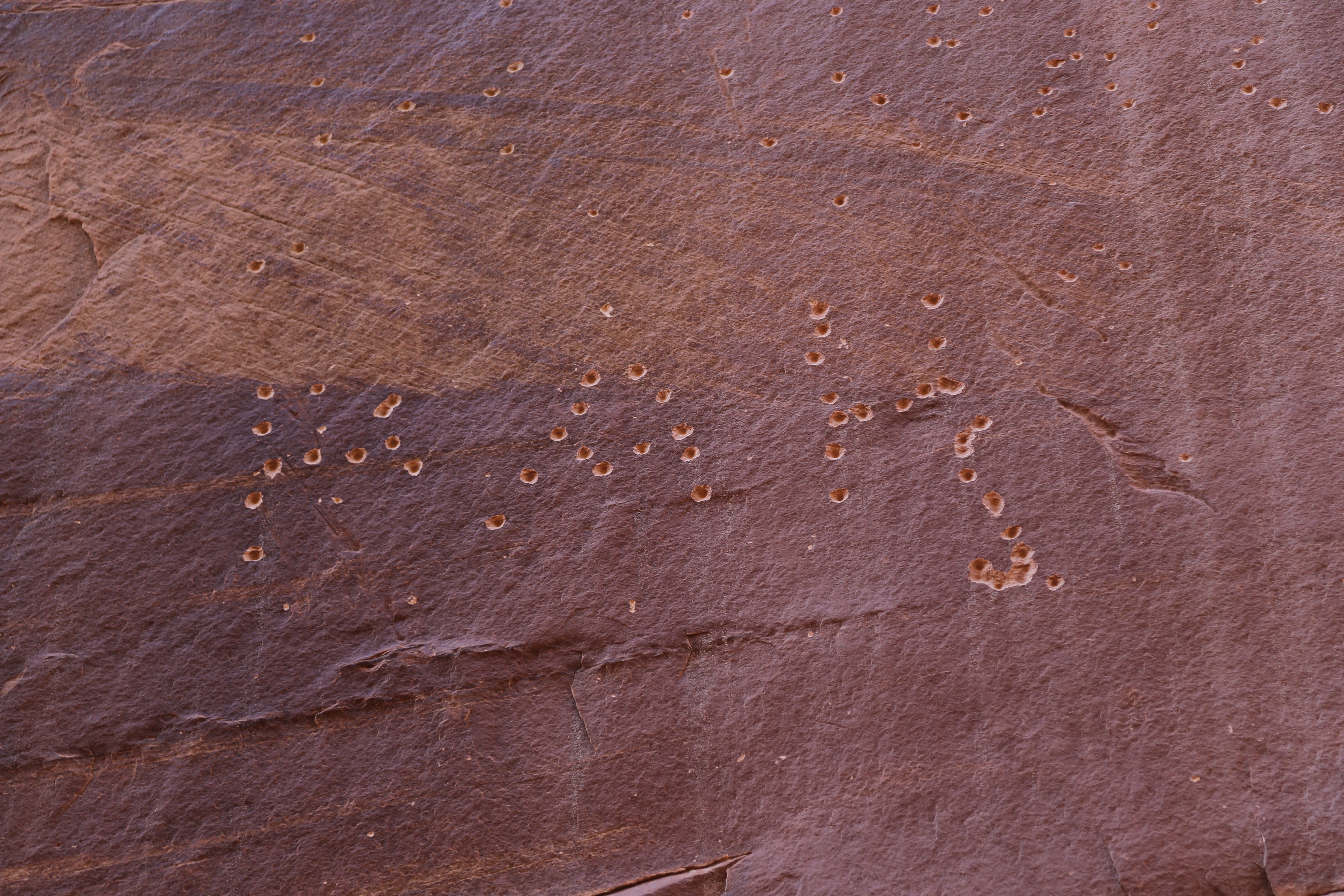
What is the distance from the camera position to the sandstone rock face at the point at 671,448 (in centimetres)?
157

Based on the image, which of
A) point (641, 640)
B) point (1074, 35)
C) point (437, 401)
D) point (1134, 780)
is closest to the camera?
point (1134, 780)

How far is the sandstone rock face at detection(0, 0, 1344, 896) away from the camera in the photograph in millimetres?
1566

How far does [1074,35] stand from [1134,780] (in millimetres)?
1574

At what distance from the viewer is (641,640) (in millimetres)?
1644

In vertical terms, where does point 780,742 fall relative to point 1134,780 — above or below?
above

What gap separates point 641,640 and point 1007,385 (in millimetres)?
893

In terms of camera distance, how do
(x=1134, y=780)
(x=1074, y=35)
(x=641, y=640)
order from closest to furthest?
1. (x=1134, y=780)
2. (x=641, y=640)
3. (x=1074, y=35)

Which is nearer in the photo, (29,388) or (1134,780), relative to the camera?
(1134,780)

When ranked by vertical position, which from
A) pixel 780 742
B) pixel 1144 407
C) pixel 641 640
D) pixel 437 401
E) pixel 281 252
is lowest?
pixel 780 742

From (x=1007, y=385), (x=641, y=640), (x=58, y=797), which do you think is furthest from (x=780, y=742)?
(x=58, y=797)

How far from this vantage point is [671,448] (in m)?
1.72

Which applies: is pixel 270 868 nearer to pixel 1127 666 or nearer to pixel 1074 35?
pixel 1127 666

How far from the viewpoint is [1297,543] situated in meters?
1.61

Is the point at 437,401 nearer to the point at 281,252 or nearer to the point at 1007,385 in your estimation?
the point at 281,252
